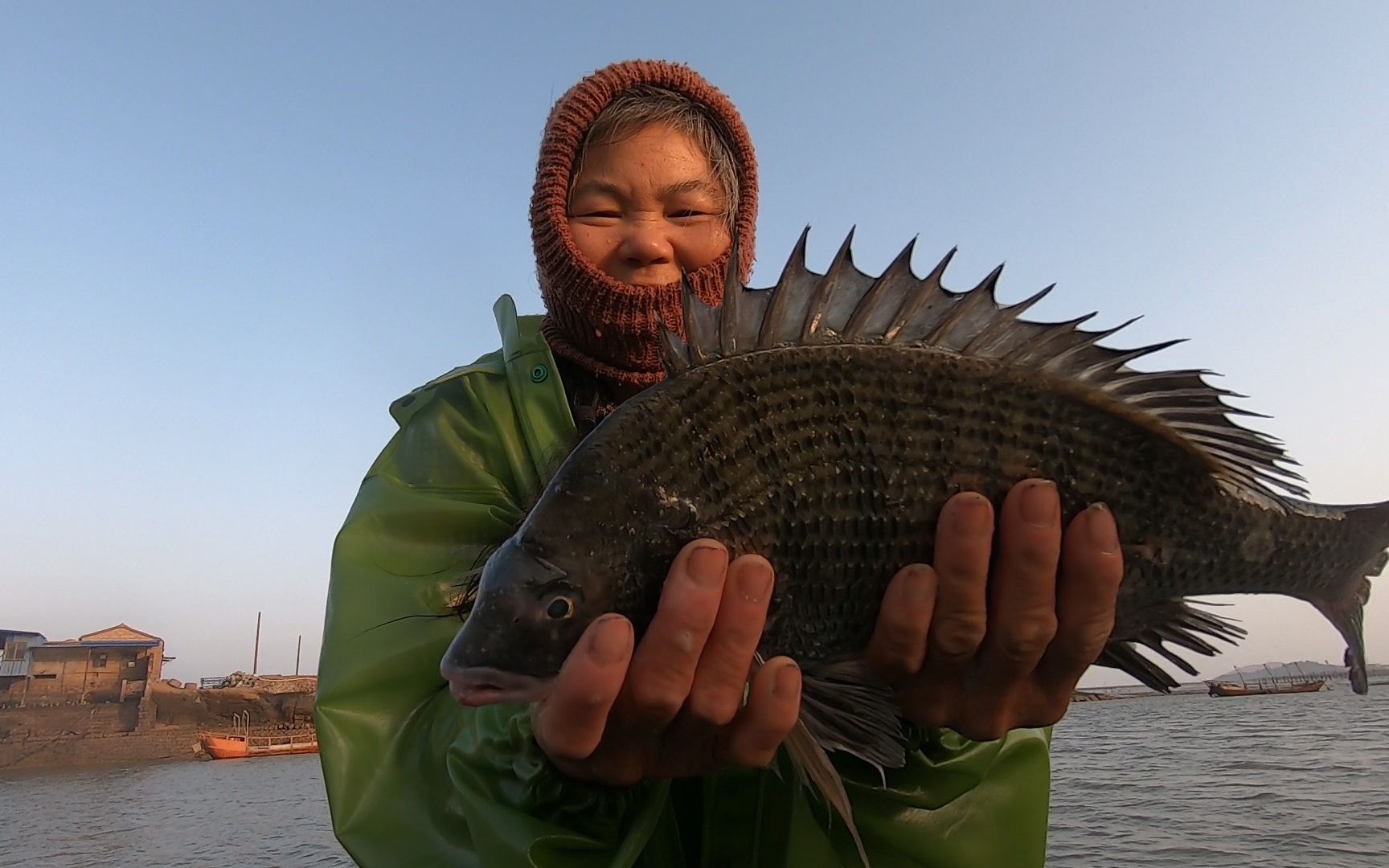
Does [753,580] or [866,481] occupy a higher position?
[866,481]

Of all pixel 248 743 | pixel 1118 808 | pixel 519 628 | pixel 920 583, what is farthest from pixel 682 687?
pixel 248 743

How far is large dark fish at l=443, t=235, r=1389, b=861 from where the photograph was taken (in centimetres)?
196

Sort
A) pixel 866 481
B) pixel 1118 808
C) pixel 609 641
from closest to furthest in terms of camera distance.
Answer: pixel 609 641, pixel 866 481, pixel 1118 808

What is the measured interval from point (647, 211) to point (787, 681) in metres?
2.22

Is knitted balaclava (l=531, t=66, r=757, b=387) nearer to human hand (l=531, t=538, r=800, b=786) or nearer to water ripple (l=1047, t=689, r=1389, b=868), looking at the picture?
human hand (l=531, t=538, r=800, b=786)

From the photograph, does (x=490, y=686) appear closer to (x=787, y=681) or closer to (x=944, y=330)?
(x=787, y=681)

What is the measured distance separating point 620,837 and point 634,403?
119 cm

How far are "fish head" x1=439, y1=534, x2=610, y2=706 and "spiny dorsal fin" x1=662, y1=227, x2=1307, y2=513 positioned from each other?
29.1 inches

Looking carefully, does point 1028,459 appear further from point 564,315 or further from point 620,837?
point 564,315

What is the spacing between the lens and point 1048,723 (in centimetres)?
229

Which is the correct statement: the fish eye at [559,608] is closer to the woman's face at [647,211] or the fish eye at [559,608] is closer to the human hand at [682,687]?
the human hand at [682,687]

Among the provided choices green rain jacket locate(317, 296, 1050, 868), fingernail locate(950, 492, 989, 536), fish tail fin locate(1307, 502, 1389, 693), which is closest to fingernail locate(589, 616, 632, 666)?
green rain jacket locate(317, 296, 1050, 868)

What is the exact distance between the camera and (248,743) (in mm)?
56281

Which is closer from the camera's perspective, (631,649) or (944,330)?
(631,649)
